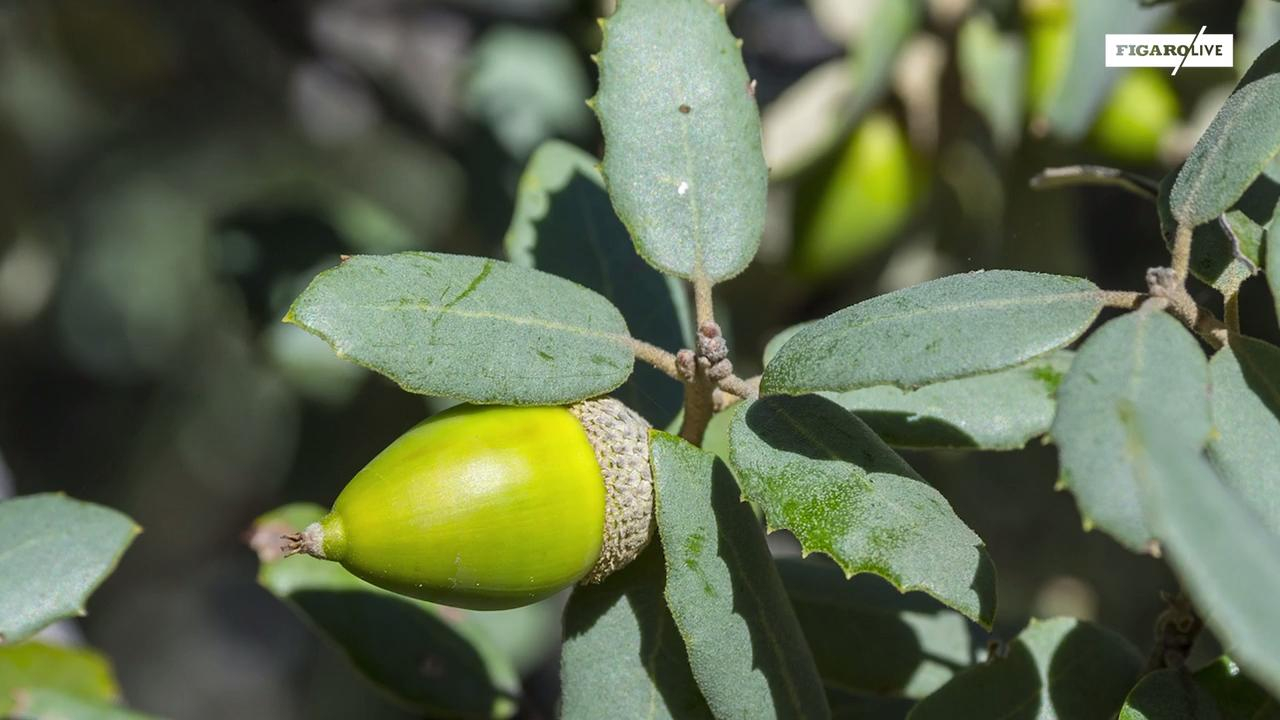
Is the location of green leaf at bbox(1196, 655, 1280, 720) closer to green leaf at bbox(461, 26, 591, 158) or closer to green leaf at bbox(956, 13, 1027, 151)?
green leaf at bbox(956, 13, 1027, 151)

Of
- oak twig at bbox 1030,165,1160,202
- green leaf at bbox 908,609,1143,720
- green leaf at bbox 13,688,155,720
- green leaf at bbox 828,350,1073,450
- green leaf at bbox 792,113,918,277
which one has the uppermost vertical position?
oak twig at bbox 1030,165,1160,202

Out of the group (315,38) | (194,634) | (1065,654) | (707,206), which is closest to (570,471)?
(707,206)

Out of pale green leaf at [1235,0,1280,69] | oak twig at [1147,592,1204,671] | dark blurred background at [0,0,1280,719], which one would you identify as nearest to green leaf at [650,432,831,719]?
oak twig at [1147,592,1204,671]

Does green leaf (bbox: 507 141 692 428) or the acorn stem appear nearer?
the acorn stem

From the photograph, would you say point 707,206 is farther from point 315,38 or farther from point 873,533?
point 315,38

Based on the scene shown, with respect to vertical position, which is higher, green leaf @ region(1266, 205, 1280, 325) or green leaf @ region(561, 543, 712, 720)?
green leaf @ region(1266, 205, 1280, 325)
